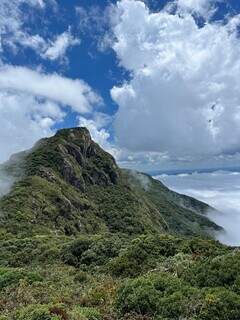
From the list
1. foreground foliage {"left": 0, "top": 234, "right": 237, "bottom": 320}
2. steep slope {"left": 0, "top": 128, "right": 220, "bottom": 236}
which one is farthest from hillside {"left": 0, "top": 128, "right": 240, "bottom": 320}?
steep slope {"left": 0, "top": 128, "right": 220, "bottom": 236}

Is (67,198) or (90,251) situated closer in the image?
(90,251)

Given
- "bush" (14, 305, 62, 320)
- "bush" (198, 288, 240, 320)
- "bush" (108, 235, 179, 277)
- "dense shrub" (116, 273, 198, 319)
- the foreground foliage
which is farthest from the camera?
"bush" (108, 235, 179, 277)

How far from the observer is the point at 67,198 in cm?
13750

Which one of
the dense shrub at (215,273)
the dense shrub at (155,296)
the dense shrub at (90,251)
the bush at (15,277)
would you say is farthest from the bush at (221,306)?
the dense shrub at (90,251)

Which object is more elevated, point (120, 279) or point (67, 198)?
Answer: point (67, 198)

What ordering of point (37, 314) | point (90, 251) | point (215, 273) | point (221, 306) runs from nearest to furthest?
point (221, 306) < point (37, 314) < point (215, 273) < point (90, 251)

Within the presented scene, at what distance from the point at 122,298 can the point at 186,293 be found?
1994mm

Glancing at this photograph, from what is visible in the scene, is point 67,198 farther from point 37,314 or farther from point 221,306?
point 221,306

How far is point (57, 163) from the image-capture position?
171 metres

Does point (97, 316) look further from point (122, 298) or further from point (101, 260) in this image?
point (101, 260)

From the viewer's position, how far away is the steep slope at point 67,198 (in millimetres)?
108688

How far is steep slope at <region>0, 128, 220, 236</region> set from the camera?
357 ft

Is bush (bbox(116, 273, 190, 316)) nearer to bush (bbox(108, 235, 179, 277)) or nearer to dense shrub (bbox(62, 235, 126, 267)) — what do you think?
bush (bbox(108, 235, 179, 277))

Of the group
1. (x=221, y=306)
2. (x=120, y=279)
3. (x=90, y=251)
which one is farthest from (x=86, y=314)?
(x=90, y=251)
